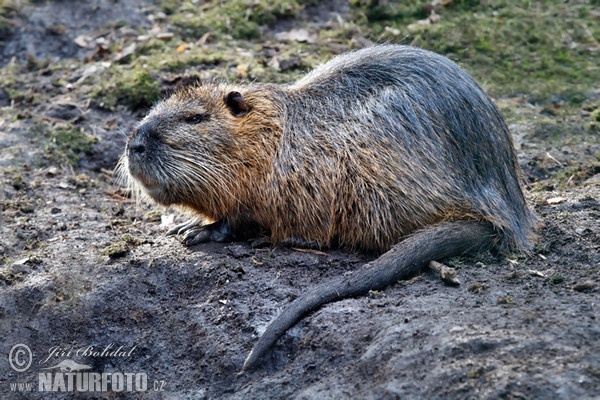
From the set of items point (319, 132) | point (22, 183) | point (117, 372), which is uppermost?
point (319, 132)

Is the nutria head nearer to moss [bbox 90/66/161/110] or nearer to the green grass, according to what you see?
moss [bbox 90/66/161/110]

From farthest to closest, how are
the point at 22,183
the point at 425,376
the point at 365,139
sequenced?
1. the point at 22,183
2. the point at 365,139
3. the point at 425,376

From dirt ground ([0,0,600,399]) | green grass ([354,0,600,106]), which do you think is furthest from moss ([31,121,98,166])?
green grass ([354,0,600,106])

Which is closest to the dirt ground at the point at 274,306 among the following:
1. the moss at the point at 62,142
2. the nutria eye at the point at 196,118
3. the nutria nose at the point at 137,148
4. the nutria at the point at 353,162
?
the moss at the point at 62,142

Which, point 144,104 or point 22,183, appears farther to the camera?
point 144,104

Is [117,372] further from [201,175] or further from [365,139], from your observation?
[365,139]

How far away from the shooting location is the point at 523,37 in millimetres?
6852

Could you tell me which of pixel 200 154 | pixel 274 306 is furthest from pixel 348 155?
pixel 274 306

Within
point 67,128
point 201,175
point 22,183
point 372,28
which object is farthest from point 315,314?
point 372,28

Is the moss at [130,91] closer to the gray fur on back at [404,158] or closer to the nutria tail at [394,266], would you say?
the gray fur on back at [404,158]

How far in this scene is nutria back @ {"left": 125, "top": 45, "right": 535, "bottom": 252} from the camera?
420cm

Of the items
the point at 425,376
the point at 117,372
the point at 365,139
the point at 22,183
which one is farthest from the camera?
the point at 22,183

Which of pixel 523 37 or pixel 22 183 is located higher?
pixel 523 37

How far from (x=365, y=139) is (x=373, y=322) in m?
1.28
